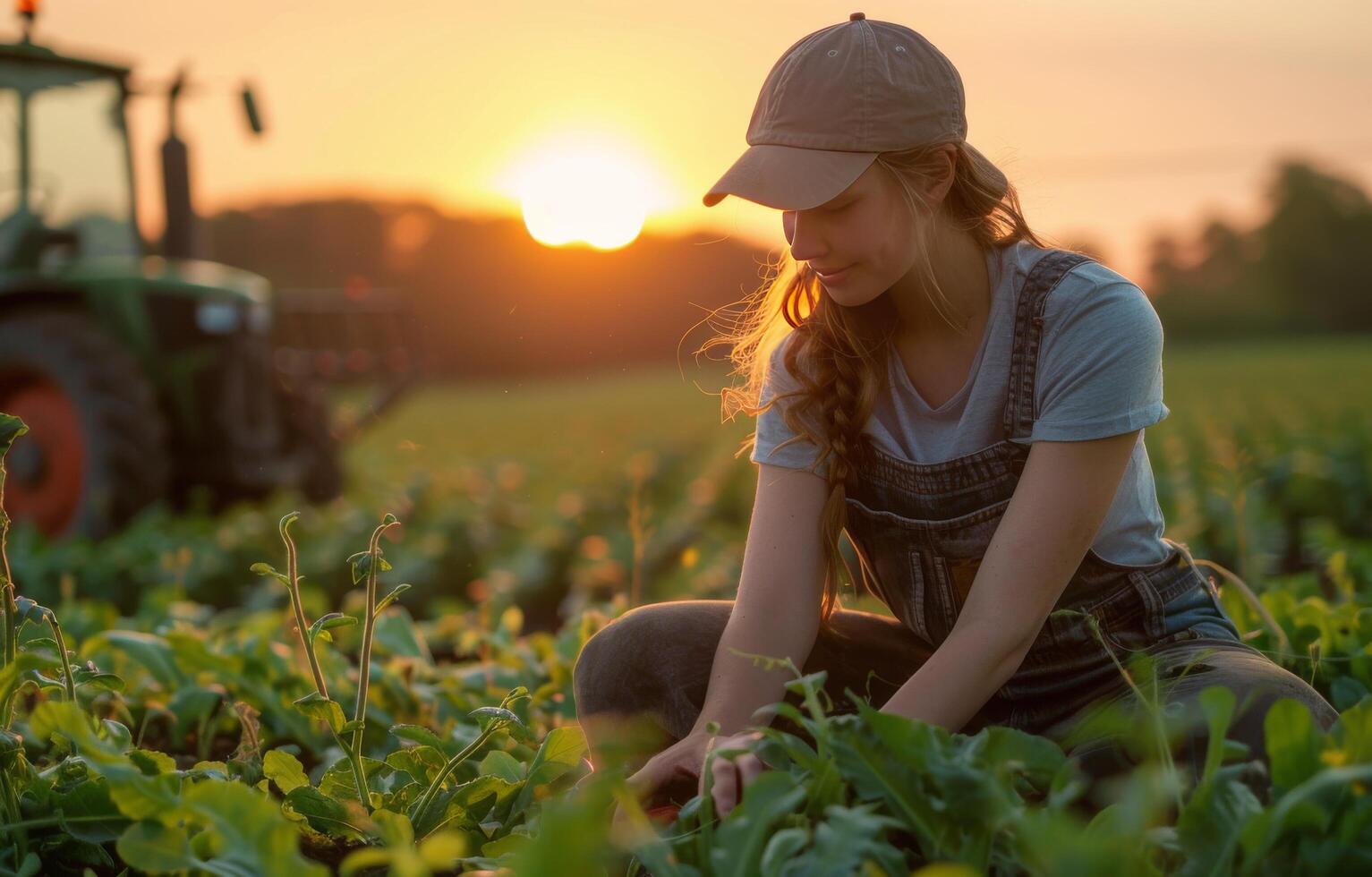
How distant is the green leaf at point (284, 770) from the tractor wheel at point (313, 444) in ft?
18.6

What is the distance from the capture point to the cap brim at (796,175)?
1643 millimetres

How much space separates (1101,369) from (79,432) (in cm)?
515

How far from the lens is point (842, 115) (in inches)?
66.3

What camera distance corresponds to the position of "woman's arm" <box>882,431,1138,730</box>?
1553 mm

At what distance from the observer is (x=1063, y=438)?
1624 millimetres

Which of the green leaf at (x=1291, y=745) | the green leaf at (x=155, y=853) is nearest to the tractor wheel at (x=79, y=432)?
the green leaf at (x=155, y=853)

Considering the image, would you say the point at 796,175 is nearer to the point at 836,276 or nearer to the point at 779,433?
the point at 836,276

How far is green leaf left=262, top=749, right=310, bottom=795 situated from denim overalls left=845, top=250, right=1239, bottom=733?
0.86 metres

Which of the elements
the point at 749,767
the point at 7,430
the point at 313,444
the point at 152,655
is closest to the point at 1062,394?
the point at 749,767

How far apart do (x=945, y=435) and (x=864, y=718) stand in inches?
25.4

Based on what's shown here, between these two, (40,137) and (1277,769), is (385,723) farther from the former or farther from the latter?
(40,137)

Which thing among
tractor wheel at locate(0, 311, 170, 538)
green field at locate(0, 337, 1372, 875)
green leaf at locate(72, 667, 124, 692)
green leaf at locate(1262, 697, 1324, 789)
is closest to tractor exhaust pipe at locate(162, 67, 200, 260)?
tractor wheel at locate(0, 311, 170, 538)

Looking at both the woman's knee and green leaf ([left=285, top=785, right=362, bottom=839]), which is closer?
green leaf ([left=285, top=785, right=362, bottom=839])

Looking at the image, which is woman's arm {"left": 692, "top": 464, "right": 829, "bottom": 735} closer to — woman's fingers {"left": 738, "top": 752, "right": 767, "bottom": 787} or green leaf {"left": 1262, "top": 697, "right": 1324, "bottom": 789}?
woman's fingers {"left": 738, "top": 752, "right": 767, "bottom": 787}
